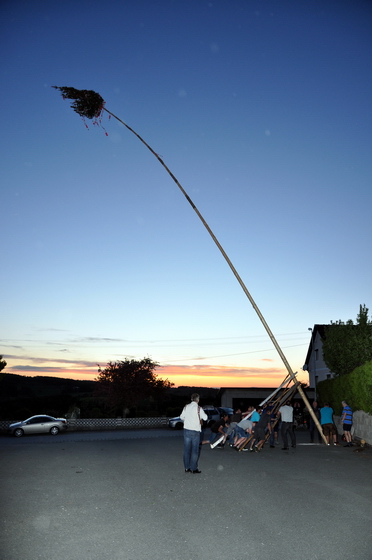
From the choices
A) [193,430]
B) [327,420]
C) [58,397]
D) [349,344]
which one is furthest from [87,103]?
[58,397]

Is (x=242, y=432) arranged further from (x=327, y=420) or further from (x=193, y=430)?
(x=193, y=430)

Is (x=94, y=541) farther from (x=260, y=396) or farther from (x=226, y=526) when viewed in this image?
(x=260, y=396)

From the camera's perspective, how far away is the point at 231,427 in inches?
597

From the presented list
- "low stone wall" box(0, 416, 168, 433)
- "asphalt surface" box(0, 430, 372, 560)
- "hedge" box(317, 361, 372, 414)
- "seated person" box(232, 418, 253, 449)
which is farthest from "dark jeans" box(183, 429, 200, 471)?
"low stone wall" box(0, 416, 168, 433)

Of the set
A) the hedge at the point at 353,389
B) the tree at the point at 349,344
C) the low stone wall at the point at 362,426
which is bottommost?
the low stone wall at the point at 362,426

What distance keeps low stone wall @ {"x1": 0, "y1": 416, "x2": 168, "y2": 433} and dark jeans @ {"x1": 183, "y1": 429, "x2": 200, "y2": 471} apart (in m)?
28.1

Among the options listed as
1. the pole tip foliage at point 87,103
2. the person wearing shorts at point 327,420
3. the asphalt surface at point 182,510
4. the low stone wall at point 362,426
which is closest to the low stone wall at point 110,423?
the low stone wall at point 362,426

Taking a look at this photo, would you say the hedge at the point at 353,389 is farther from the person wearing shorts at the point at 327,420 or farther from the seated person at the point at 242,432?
the seated person at the point at 242,432

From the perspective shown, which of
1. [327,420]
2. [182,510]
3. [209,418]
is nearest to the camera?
[182,510]

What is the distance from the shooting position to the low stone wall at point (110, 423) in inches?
1427

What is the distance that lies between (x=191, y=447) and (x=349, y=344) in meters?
14.9

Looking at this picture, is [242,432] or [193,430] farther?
[242,432]

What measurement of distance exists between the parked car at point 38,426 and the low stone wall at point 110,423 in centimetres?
468

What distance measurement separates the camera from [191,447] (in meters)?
9.82
